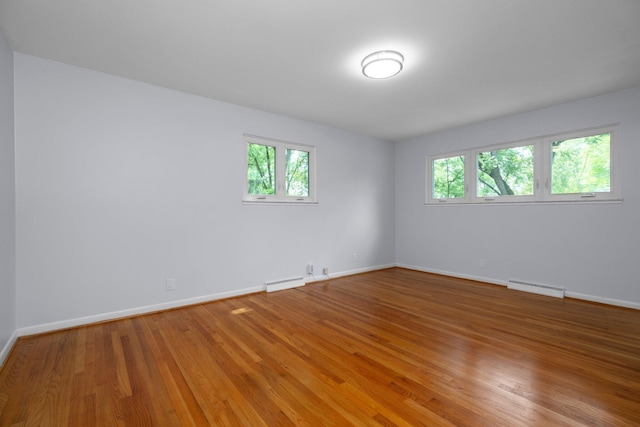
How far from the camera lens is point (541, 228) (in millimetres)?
3924

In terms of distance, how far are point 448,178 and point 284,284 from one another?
3.52 meters

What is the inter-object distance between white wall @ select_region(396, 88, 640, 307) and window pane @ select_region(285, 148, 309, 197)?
2311 millimetres

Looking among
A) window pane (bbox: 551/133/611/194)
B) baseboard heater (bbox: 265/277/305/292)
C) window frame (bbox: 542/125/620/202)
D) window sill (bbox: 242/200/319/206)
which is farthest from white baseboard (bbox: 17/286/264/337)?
window pane (bbox: 551/133/611/194)

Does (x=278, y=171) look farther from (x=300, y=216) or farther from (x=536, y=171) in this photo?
(x=536, y=171)

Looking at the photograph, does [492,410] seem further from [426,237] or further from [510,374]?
[426,237]

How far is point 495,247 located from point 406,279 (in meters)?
1.48

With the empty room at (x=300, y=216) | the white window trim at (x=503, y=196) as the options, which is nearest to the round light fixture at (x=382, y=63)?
the empty room at (x=300, y=216)

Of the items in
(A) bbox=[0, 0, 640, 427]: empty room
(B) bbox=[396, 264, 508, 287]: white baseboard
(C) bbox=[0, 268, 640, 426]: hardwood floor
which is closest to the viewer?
(C) bbox=[0, 268, 640, 426]: hardwood floor

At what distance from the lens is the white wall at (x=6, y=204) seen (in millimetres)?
2121

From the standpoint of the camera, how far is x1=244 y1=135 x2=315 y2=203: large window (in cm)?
400

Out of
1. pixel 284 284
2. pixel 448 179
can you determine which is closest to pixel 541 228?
pixel 448 179

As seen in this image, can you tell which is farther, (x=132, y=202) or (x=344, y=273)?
(x=344, y=273)

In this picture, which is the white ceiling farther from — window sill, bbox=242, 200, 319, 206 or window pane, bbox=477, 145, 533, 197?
window sill, bbox=242, 200, 319, 206

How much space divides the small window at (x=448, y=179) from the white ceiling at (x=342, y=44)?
1.50m
